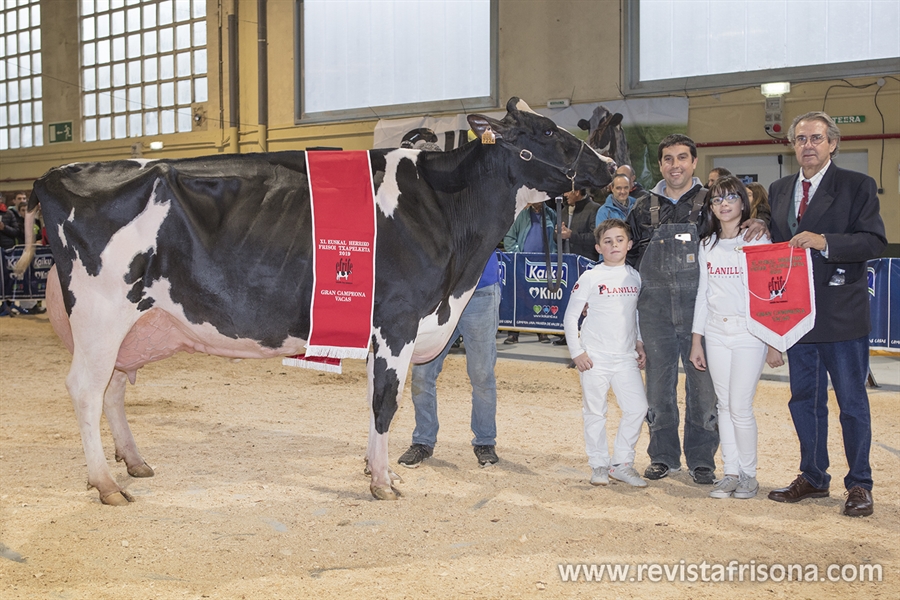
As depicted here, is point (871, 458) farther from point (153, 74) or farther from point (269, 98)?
point (153, 74)

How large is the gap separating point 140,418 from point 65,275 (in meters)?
2.73

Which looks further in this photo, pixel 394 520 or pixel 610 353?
pixel 610 353

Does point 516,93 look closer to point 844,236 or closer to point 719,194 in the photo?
point 719,194

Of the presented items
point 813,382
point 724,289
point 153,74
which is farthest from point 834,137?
point 153,74

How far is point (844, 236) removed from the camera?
471 centimetres

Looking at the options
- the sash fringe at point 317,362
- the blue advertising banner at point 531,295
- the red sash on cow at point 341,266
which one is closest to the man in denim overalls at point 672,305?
the red sash on cow at point 341,266

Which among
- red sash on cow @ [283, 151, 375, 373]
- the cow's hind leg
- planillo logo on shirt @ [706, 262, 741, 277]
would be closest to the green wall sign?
planillo logo on shirt @ [706, 262, 741, 277]

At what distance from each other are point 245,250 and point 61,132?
922 inches

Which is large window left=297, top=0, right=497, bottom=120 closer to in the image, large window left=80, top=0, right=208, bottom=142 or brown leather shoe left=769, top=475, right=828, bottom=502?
large window left=80, top=0, right=208, bottom=142

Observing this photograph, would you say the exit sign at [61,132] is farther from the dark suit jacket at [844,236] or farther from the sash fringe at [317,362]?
the dark suit jacket at [844,236]

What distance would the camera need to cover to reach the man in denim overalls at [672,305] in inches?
212

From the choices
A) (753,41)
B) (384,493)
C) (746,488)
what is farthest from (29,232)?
(753,41)

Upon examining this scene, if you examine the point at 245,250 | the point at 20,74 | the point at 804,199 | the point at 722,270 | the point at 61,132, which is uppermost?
the point at 20,74

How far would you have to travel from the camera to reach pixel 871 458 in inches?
239
